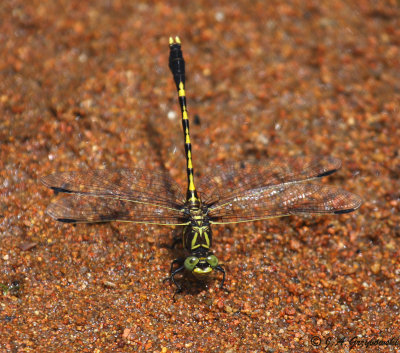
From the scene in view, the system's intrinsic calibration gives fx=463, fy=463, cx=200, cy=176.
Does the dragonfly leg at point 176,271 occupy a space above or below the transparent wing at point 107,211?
below

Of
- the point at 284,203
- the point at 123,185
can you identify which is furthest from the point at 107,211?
the point at 284,203

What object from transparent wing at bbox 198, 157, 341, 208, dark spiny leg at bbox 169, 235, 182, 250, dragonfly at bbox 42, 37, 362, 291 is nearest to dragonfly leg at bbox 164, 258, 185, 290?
dragonfly at bbox 42, 37, 362, 291

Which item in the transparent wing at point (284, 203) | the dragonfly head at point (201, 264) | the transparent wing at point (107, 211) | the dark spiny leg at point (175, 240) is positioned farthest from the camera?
the dark spiny leg at point (175, 240)

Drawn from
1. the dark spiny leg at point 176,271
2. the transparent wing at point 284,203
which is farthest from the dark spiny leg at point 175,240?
the transparent wing at point 284,203

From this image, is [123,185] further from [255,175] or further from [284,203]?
[284,203]

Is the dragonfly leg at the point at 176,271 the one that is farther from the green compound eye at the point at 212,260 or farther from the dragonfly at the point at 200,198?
the green compound eye at the point at 212,260
